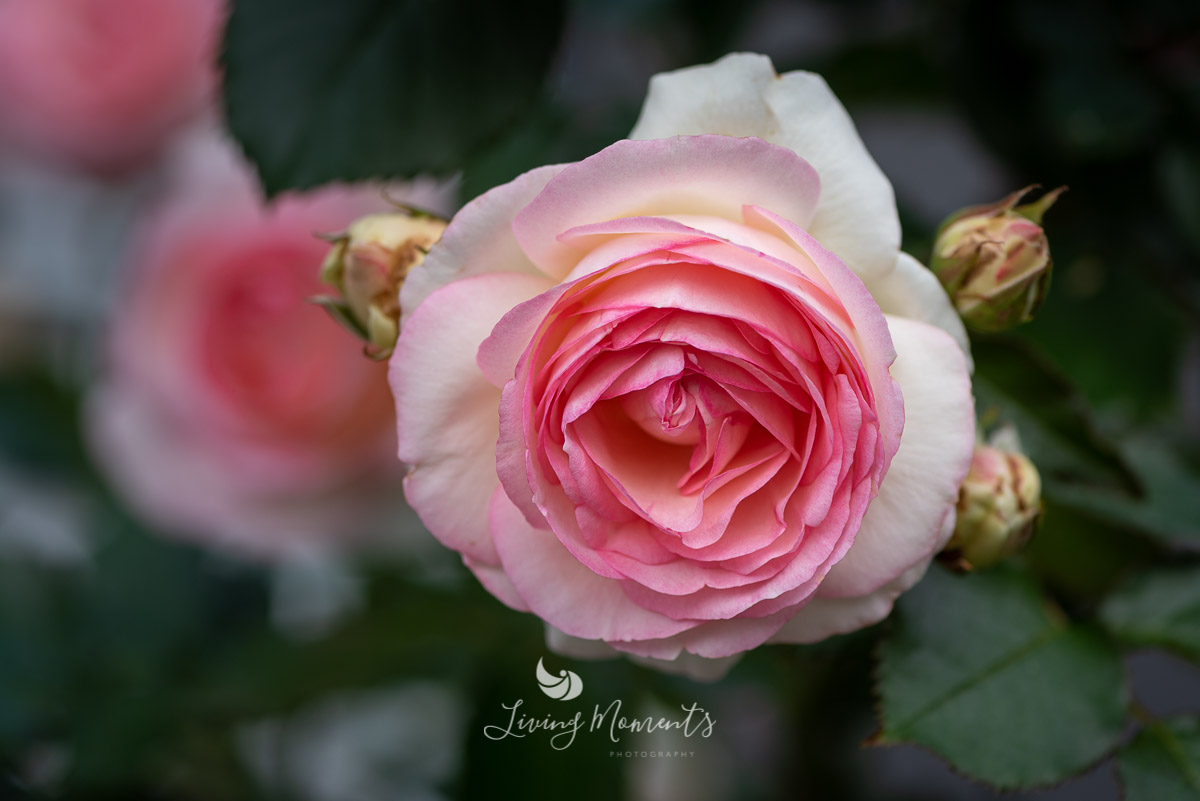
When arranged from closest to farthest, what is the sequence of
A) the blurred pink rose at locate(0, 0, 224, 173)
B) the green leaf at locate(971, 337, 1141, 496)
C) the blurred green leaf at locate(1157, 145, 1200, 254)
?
the green leaf at locate(971, 337, 1141, 496) → the blurred green leaf at locate(1157, 145, 1200, 254) → the blurred pink rose at locate(0, 0, 224, 173)

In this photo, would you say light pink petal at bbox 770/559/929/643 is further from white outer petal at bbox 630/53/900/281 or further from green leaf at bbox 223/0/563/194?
green leaf at bbox 223/0/563/194

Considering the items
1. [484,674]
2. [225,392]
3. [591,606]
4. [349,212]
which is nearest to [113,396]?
[225,392]

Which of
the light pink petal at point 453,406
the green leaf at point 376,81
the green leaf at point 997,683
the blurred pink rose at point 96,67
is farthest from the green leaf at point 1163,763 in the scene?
the blurred pink rose at point 96,67

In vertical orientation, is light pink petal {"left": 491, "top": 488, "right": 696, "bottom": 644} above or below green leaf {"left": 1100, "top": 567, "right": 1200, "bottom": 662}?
above

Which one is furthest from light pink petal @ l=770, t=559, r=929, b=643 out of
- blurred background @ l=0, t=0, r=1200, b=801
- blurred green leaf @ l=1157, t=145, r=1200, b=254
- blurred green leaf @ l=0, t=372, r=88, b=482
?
blurred green leaf @ l=0, t=372, r=88, b=482

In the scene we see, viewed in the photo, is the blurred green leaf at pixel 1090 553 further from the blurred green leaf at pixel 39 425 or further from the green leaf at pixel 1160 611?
the blurred green leaf at pixel 39 425

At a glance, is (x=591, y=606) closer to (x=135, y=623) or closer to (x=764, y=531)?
(x=764, y=531)

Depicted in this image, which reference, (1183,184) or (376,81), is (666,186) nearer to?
(376,81)
